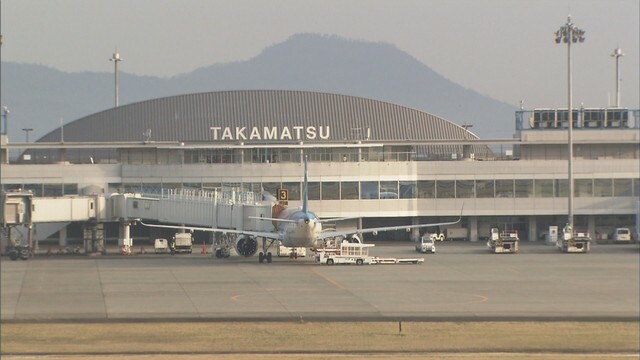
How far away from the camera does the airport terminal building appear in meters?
159

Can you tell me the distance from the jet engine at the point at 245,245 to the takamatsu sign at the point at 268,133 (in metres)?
53.1

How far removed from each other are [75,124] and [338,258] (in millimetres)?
86236

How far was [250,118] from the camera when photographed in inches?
7377

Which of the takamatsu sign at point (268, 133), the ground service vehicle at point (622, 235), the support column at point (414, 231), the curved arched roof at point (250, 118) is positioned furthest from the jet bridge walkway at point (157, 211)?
the ground service vehicle at point (622, 235)

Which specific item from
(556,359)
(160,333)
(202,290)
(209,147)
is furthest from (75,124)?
(556,359)

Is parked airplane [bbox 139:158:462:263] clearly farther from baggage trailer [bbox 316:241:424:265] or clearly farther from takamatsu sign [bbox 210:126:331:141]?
takamatsu sign [bbox 210:126:331:141]

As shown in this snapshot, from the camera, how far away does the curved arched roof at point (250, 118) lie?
18575cm

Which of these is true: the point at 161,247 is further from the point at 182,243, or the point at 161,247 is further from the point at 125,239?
the point at 125,239

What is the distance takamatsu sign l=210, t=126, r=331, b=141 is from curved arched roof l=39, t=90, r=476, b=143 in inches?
12.6

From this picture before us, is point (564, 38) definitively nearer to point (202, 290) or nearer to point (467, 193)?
point (467, 193)

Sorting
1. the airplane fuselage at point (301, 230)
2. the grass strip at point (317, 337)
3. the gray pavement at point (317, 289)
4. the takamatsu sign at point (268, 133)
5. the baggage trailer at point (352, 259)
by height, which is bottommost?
the grass strip at point (317, 337)

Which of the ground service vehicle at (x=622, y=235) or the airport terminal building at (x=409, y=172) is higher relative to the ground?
the airport terminal building at (x=409, y=172)

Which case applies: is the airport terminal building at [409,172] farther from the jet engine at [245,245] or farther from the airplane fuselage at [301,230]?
the airplane fuselage at [301,230]

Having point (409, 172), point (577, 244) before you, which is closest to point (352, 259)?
point (577, 244)
